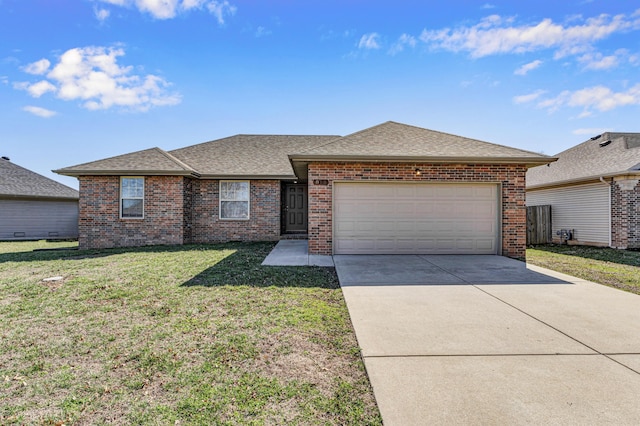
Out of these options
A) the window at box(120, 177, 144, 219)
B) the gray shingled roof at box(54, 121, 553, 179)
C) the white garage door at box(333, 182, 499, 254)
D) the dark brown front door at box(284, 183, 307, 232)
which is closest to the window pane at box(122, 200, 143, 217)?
the window at box(120, 177, 144, 219)

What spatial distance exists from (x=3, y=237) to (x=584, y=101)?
2824 centimetres

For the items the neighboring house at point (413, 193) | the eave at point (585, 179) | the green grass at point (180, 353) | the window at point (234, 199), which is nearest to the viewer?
the green grass at point (180, 353)

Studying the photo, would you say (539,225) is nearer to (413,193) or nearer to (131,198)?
(413,193)

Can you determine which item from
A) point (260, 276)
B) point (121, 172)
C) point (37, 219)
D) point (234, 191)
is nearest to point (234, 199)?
point (234, 191)

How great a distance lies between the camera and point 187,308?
178 inches

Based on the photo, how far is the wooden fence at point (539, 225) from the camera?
1369 centimetres

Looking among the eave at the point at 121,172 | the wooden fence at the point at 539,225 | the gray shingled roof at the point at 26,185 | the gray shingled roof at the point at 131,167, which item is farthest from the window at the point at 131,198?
the wooden fence at the point at 539,225

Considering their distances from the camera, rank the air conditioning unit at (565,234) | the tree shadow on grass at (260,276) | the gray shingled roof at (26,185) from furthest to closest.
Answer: the gray shingled roof at (26,185) < the air conditioning unit at (565,234) < the tree shadow on grass at (260,276)

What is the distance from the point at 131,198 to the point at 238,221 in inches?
158

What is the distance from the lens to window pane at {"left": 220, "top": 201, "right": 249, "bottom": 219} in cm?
1295

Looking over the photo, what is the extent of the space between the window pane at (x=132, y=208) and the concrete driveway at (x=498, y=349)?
9501 mm

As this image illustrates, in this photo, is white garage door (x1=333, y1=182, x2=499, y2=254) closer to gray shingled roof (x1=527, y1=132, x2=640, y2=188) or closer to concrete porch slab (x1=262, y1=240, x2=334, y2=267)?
concrete porch slab (x1=262, y1=240, x2=334, y2=267)

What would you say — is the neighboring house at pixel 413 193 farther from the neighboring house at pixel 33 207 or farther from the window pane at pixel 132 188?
the neighboring house at pixel 33 207

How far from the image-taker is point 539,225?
45.5ft
